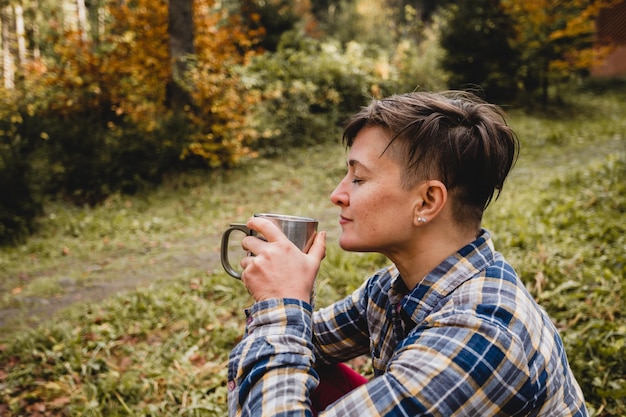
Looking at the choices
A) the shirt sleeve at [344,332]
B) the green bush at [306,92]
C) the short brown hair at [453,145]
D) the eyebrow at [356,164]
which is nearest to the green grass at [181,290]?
the shirt sleeve at [344,332]

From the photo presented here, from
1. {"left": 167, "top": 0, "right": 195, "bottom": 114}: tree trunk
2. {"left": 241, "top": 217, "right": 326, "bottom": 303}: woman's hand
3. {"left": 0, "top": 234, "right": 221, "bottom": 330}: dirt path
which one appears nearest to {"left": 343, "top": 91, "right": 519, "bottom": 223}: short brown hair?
{"left": 241, "top": 217, "right": 326, "bottom": 303}: woman's hand

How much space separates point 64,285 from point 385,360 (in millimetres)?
4320

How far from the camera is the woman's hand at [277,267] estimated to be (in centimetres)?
130

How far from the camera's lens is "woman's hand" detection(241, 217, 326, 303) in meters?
1.30

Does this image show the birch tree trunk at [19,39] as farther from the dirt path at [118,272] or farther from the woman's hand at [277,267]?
the woman's hand at [277,267]

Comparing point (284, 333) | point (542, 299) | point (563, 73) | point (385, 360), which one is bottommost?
point (542, 299)

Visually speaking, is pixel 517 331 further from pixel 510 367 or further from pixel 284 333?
pixel 284 333

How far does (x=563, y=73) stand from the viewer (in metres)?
11.9

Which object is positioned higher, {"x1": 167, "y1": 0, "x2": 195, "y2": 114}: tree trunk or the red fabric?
{"x1": 167, "y1": 0, "x2": 195, "y2": 114}: tree trunk

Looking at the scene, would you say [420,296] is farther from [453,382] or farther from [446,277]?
[453,382]

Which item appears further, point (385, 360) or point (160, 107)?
point (160, 107)

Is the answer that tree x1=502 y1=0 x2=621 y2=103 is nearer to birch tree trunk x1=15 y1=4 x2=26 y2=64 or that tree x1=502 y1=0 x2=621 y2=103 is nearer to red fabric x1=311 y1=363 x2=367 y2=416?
red fabric x1=311 y1=363 x2=367 y2=416

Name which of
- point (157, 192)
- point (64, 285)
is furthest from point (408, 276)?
point (157, 192)

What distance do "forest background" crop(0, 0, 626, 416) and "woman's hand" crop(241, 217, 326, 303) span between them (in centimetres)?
108
